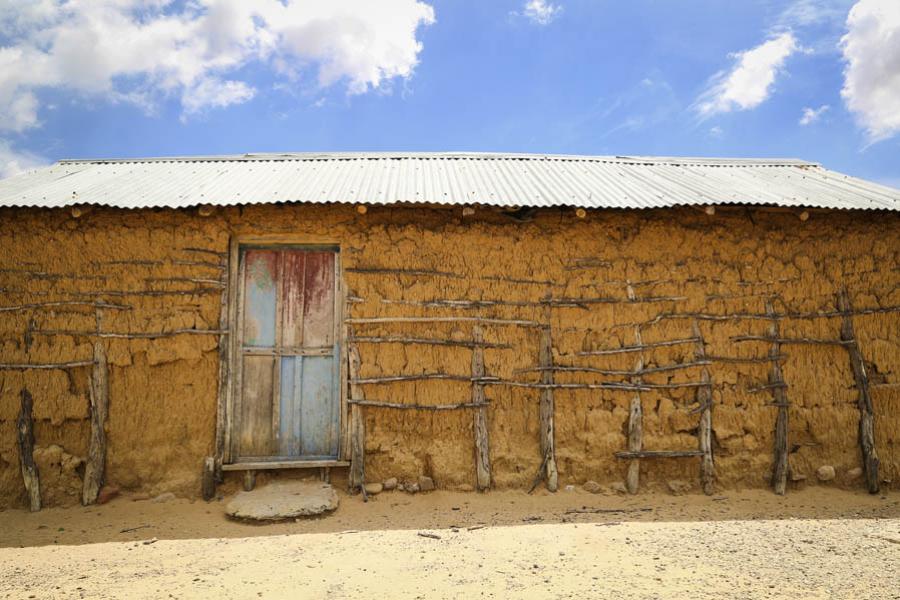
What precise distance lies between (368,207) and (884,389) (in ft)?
16.8

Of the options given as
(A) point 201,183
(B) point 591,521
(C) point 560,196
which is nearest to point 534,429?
(B) point 591,521

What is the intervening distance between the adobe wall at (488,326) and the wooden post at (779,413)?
0.08 metres

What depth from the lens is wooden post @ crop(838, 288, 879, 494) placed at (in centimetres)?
501

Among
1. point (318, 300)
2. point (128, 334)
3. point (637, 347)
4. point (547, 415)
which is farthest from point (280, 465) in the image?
point (637, 347)

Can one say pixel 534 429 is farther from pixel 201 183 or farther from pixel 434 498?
pixel 201 183

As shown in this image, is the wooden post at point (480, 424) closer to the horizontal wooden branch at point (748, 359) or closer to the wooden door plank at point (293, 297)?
the wooden door plank at point (293, 297)

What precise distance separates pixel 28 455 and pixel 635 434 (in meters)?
5.28

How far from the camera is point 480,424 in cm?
490

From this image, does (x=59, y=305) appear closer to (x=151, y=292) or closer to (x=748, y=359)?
(x=151, y=292)

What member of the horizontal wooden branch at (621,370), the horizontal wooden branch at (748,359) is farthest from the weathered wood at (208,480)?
the horizontal wooden branch at (748,359)

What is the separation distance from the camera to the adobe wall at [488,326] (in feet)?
15.7

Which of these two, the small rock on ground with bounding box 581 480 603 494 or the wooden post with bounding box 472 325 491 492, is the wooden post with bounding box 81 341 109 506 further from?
the small rock on ground with bounding box 581 480 603 494

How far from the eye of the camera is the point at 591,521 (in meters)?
4.30

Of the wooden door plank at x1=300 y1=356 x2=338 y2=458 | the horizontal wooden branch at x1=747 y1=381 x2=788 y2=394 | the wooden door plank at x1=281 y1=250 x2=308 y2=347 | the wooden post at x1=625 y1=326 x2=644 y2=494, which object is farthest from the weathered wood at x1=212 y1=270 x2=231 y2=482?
the horizontal wooden branch at x1=747 y1=381 x2=788 y2=394
